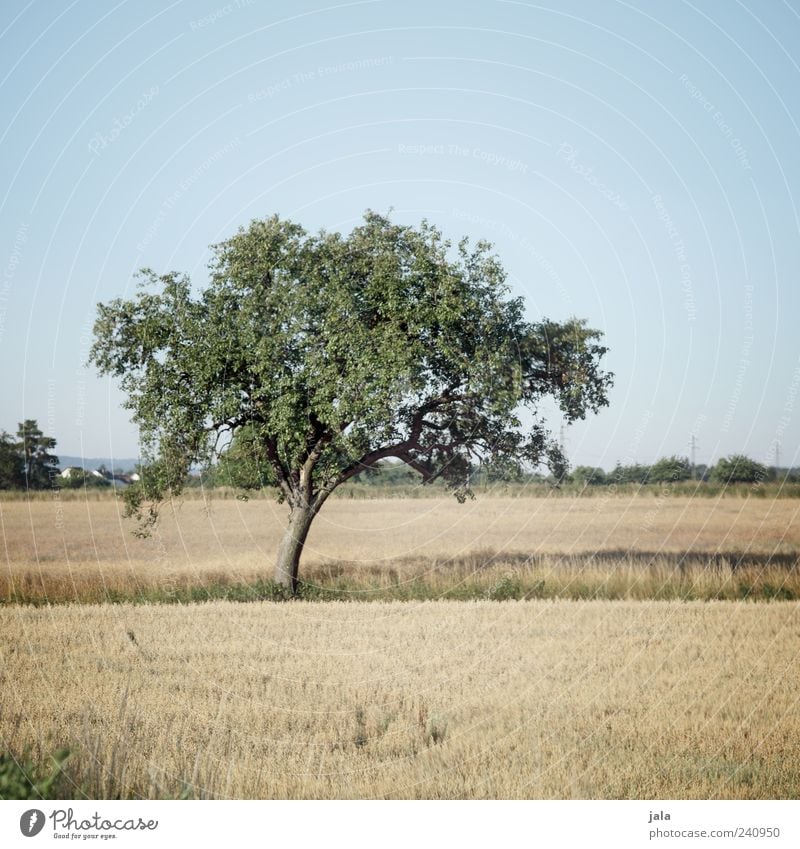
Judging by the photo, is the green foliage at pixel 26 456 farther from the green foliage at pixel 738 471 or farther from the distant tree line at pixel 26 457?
the green foliage at pixel 738 471

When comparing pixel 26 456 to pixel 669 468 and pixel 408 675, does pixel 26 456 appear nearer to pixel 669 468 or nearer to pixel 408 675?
pixel 408 675

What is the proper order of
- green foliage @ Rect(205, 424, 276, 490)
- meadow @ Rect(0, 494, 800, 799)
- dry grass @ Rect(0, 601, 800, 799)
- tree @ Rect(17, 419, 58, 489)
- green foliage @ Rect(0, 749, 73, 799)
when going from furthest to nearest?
1. green foliage @ Rect(205, 424, 276, 490)
2. tree @ Rect(17, 419, 58, 489)
3. meadow @ Rect(0, 494, 800, 799)
4. dry grass @ Rect(0, 601, 800, 799)
5. green foliage @ Rect(0, 749, 73, 799)

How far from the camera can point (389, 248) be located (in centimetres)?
1869

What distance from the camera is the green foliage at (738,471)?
29.9m

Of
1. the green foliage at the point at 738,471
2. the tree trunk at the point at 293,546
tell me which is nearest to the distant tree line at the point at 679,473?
the green foliage at the point at 738,471

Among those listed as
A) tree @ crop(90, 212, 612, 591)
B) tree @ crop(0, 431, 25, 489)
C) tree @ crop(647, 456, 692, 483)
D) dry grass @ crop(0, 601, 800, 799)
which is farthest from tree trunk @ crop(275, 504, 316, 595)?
tree @ crop(647, 456, 692, 483)

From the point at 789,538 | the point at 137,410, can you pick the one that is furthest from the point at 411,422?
the point at 789,538

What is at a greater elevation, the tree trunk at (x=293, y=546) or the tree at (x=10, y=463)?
the tree at (x=10, y=463)

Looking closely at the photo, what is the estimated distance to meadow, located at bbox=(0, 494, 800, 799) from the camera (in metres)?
7.95

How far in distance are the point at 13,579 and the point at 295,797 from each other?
14398 millimetres

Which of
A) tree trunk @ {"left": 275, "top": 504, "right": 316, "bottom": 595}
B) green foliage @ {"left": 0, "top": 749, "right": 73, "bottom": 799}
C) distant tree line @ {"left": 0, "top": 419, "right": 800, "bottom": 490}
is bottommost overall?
green foliage @ {"left": 0, "top": 749, "right": 73, "bottom": 799}

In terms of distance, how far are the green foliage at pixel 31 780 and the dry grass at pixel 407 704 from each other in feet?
0.56
